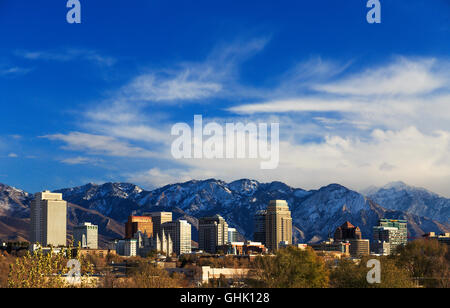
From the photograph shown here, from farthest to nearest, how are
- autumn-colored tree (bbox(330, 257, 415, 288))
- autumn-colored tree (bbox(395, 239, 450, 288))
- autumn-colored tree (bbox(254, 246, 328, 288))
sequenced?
1. autumn-colored tree (bbox(395, 239, 450, 288))
2. autumn-colored tree (bbox(254, 246, 328, 288))
3. autumn-colored tree (bbox(330, 257, 415, 288))

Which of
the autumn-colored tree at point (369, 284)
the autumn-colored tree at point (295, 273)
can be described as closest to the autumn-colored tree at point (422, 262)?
the autumn-colored tree at point (295, 273)

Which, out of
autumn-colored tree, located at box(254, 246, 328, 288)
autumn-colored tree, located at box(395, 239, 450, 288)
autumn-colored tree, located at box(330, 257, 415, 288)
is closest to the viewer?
autumn-colored tree, located at box(330, 257, 415, 288)

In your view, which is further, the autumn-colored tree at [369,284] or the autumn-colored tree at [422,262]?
the autumn-colored tree at [422,262]

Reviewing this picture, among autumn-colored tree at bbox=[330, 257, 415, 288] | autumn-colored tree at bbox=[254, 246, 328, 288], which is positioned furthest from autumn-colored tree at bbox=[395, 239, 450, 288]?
autumn-colored tree at bbox=[330, 257, 415, 288]

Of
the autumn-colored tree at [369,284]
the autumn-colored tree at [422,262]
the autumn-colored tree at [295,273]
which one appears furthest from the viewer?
the autumn-colored tree at [422,262]

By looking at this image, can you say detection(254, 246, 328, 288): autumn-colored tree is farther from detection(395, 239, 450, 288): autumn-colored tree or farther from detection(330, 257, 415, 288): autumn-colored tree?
detection(395, 239, 450, 288): autumn-colored tree

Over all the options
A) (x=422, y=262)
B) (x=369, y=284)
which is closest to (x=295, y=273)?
(x=369, y=284)

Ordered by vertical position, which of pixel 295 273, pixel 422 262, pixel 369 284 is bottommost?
pixel 422 262

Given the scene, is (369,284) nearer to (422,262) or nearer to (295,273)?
(295,273)

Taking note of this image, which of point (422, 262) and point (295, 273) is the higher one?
point (295, 273)

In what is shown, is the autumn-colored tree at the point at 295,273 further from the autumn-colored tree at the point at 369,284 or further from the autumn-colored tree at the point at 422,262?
the autumn-colored tree at the point at 422,262

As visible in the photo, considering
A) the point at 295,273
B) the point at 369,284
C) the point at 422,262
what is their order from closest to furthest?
1. the point at 369,284
2. the point at 295,273
3. the point at 422,262
